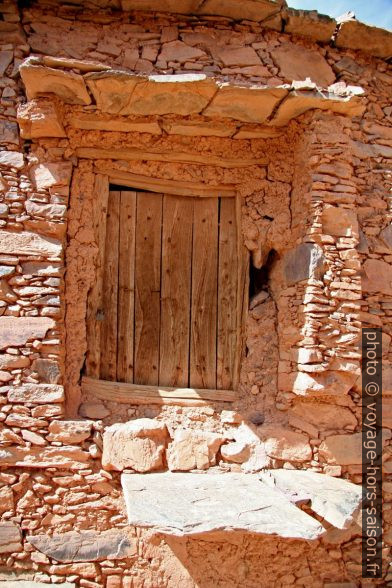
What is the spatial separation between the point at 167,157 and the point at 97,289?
3.50 feet

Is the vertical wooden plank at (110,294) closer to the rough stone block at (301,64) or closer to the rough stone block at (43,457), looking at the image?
the rough stone block at (43,457)

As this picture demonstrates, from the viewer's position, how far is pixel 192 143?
12.5 ft

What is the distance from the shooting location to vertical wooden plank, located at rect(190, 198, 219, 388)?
12.9ft

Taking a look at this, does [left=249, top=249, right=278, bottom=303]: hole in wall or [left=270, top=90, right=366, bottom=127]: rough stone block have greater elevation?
[left=270, top=90, right=366, bottom=127]: rough stone block

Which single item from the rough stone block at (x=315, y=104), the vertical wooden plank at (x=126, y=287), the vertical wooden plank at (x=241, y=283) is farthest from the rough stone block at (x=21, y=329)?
the rough stone block at (x=315, y=104)

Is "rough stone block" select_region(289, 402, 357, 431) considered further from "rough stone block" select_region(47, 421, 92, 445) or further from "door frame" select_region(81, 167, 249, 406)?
"rough stone block" select_region(47, 421, 92, 445)

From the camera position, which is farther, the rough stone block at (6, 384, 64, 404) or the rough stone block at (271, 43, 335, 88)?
the rough stone block at (271, 43, 335, 88)

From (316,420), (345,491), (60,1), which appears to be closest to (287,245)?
(316,420)

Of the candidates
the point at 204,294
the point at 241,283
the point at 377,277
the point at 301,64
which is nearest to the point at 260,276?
the point at 241,283

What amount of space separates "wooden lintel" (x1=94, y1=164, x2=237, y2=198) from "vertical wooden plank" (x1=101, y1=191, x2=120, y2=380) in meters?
0.13

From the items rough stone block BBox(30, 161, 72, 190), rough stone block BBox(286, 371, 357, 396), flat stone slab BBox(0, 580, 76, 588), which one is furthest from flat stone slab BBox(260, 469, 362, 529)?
rough stone block BBox(30, 161, 72, 190)

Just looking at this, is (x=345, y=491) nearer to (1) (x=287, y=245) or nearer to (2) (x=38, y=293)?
(1) (x=287, y=245)

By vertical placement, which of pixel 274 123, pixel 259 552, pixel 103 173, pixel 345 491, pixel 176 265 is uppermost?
pixel 274 123

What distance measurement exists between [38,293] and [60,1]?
78.9 inches
